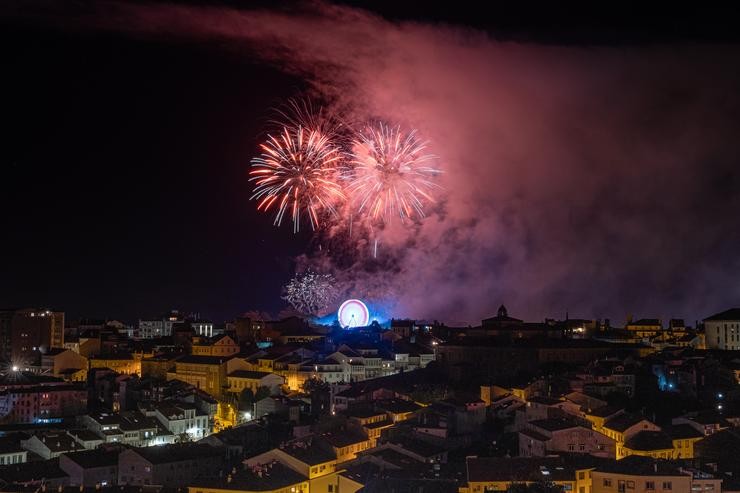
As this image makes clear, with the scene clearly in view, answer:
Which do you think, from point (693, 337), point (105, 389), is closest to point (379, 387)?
point (105, 389)

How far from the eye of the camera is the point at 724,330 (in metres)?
35.0

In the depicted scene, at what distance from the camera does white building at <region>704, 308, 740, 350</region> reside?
114ft

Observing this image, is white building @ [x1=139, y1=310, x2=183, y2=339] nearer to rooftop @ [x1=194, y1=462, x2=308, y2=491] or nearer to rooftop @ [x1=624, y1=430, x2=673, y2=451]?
rooftop @ [x1=194, y1=462, x2=308, y2=491]

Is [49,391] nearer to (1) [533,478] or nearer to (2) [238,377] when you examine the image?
(2) [238,377]

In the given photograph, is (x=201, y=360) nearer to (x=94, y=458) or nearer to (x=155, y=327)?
(x=94, y=458)

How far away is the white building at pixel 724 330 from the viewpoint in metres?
34.8

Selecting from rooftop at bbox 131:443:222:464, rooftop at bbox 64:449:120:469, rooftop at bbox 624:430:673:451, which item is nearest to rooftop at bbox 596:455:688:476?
rooftop at bbox 624:430:673:451

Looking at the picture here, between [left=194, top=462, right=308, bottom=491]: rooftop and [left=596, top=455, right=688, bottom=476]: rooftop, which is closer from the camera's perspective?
[left=596, top=455, right=688, bottom=476]: rooftop

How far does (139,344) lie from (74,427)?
13.1 metres

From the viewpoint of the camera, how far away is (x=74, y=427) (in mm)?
30031

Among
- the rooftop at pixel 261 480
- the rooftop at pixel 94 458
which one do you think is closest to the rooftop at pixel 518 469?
the rooftop at pixel 261 480

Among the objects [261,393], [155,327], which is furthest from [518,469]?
[155,327]

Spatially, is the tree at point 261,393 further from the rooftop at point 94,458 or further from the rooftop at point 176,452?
the rooftop at point 94,458

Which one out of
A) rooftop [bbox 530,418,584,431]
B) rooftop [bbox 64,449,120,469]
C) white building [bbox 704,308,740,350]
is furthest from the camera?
white building [bbox 704,308,740,350]
